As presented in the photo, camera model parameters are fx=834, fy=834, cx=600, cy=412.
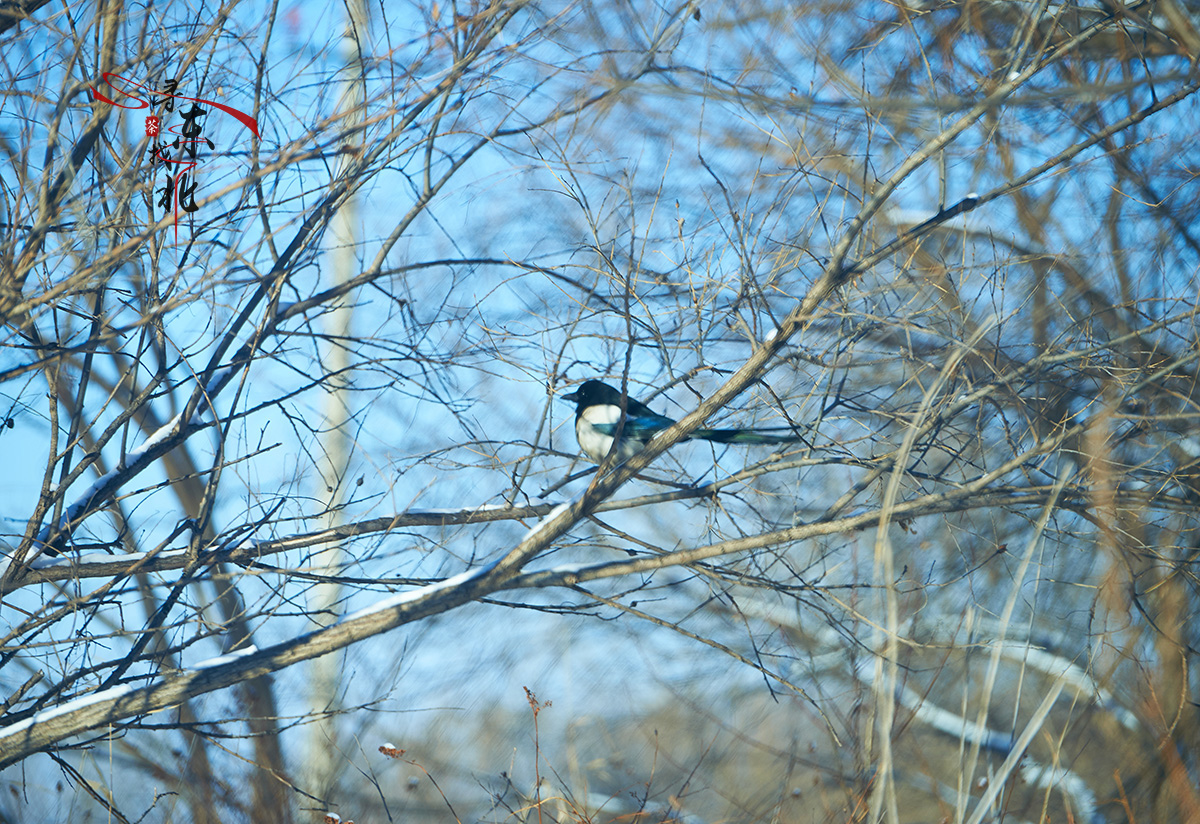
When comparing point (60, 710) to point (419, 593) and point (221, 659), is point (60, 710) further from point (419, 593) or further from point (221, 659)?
point (419, 593)

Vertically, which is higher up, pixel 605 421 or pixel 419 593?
pixel 605 421

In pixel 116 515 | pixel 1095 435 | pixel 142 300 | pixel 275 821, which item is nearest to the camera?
pixel 1095 435

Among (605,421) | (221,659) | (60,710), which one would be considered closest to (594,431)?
(605,421)

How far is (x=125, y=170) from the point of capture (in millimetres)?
2248

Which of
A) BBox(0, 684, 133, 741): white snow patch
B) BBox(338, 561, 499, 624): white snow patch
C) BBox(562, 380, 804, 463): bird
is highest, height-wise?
BBox(562, 380, 804, 463): bird

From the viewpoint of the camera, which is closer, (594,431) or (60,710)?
(60,710)

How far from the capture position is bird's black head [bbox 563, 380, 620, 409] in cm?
377

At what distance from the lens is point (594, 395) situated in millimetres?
3869

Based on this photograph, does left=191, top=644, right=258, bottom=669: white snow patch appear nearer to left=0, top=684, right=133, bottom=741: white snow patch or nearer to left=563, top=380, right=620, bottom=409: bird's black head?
left=0, top=684, right=133, bottom=741: white snow patch

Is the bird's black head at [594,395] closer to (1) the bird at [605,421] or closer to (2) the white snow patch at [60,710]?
(1) the bird at [605,421]

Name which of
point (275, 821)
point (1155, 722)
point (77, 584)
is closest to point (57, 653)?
point (77, 584)

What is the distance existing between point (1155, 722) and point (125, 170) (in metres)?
5.31

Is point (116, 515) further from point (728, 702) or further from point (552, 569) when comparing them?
point (728, 702)

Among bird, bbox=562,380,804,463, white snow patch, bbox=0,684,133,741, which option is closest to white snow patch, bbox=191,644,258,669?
white snow patch, bbox=0,684,133,741
